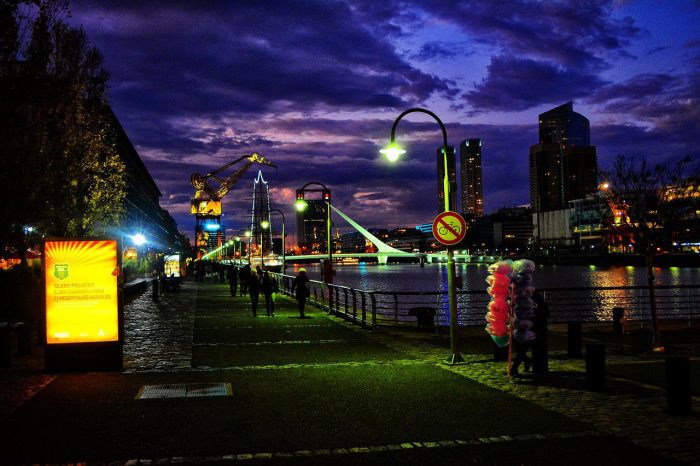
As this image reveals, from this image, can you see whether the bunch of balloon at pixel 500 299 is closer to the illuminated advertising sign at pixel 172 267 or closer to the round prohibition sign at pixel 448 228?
the round prohibition sign at pixel 448 228

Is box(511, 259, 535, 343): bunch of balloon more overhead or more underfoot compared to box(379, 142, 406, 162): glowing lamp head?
more underfoot

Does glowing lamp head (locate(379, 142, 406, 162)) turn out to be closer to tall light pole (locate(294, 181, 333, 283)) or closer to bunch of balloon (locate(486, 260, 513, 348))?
bunch of balloon (locate(486, 260, 513, 348))

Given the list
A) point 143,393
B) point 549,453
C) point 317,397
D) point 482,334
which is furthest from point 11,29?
point 482,334

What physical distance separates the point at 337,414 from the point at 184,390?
2.97m

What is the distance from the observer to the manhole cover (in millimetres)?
10062

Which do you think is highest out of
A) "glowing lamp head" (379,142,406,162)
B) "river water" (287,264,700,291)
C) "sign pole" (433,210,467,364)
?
"glowing lamp head" (379,142,406,162)

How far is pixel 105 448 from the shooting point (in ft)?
23.5

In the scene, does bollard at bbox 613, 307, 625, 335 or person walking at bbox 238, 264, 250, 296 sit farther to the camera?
person walking at bbox 238, 264, 250, 296

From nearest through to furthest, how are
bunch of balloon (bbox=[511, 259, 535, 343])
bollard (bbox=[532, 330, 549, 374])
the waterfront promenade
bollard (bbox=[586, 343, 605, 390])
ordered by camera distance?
1. the waterfront promenade
2. bollard (bbox=[586, 343, 605, 390])
3. bunch of balloon (bbox=[511, 259, 535, 343])
4. bollard (bbox=[532, 330, 549, 374])

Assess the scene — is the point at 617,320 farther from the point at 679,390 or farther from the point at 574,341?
the point at 679,390

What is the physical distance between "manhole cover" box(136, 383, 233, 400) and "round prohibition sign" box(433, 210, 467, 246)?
5.35 metres

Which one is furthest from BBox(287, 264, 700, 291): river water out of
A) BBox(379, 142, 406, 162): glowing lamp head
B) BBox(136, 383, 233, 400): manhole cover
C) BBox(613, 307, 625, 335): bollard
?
BBox(136, 383, 233, 400): manhole cover

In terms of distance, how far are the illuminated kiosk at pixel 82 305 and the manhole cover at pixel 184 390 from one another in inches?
81.5

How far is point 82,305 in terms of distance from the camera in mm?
12312
